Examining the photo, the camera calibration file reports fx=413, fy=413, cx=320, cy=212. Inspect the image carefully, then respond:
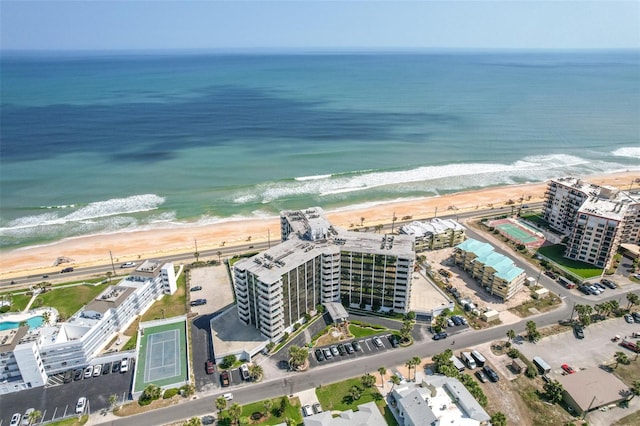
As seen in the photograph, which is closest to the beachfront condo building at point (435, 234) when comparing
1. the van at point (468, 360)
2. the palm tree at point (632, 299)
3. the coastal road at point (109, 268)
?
the coastal road at point (109, 268)

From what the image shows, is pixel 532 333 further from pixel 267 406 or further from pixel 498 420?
pixel 267 406

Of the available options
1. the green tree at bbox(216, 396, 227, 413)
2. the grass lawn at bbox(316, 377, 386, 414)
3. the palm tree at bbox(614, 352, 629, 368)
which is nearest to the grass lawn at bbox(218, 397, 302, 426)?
the green tree at bbox(216, 396, 227, 413)

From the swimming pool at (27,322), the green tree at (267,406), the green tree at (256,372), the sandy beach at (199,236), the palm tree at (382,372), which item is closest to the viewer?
the green tree at (267,406)

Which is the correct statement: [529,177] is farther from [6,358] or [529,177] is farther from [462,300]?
[6,358]

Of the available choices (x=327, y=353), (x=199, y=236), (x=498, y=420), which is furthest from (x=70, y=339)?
(x=498, y=420)

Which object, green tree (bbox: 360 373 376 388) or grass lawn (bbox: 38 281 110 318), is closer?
green tree (bbox: 360 373 376 388)

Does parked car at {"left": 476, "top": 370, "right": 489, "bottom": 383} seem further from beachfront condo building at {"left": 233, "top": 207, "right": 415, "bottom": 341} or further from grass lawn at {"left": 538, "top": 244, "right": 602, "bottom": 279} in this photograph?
grass lawn at {"left": 538, "top": 244, "right": 602, "bottom": 279}

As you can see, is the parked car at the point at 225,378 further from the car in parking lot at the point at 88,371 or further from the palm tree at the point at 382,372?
the palm tree at the point at 382,372
